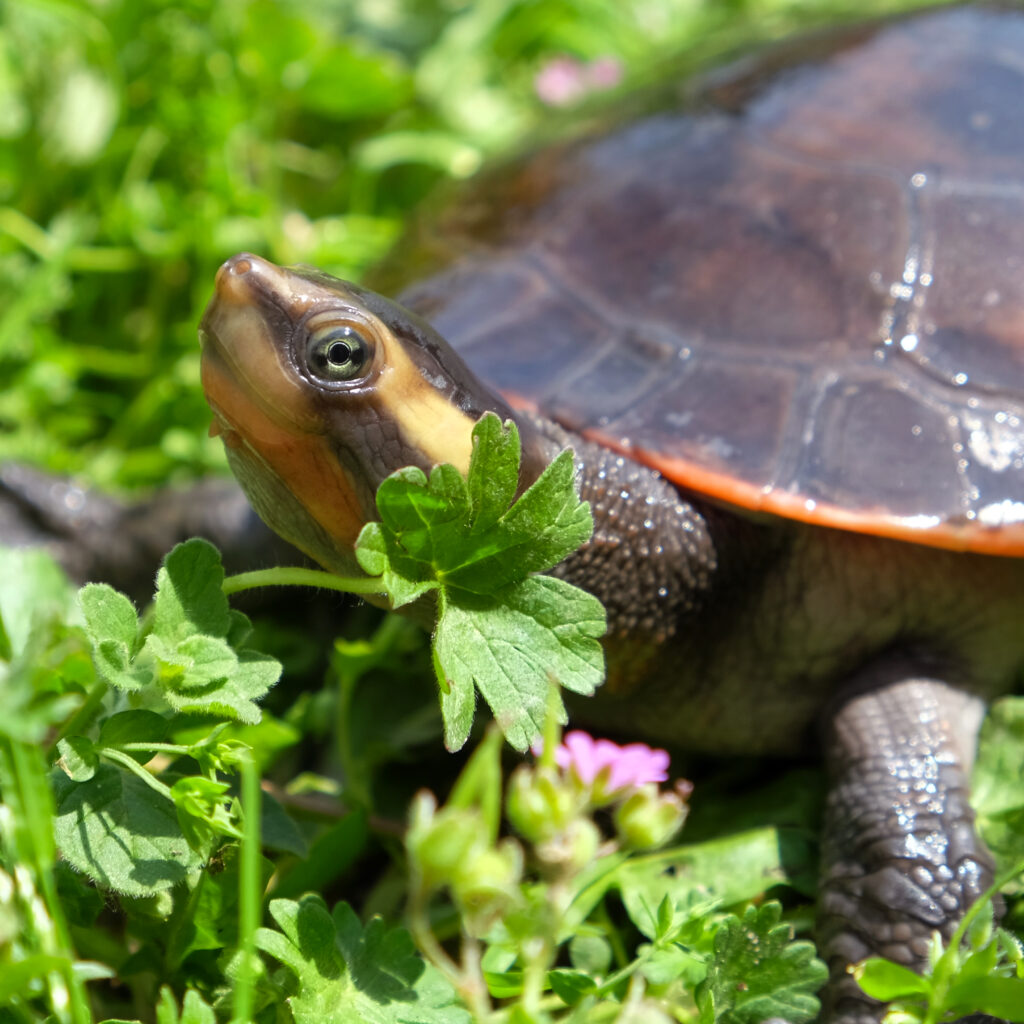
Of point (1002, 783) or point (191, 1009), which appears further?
point (1002, 783)

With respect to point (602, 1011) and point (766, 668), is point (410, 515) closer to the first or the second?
point (602, 1011)

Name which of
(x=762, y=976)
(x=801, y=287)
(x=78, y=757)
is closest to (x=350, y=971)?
(x=78, y=757)

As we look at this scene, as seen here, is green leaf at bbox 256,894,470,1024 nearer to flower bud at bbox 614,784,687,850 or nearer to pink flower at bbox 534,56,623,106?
flower bud at bbox 614,784,687,850

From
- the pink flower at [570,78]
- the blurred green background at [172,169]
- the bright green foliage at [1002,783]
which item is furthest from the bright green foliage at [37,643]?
the pink flower at [570,78]

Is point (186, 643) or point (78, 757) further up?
point (186, 643)

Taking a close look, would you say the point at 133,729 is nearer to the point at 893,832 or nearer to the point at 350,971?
the point at 350,971

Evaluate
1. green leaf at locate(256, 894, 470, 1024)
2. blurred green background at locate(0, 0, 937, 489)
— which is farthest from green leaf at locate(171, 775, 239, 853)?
blurred green background at locate(0, 0, 937, 489)
